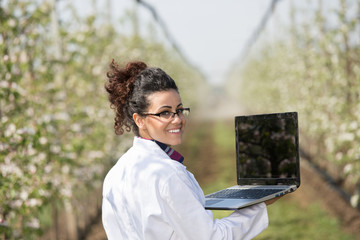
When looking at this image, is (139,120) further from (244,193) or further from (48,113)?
(48,113)

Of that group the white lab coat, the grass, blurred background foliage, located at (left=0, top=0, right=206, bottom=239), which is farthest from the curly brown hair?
the grass

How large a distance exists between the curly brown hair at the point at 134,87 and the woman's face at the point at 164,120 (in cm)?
2

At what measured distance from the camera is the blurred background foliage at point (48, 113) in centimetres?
371

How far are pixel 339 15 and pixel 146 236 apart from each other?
5.36m

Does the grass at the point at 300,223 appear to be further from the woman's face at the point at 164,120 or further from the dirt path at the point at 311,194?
the woman's face at the point at 164,120

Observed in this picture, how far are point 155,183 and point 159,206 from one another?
8cm

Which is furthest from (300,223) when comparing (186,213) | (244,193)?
(186,213)

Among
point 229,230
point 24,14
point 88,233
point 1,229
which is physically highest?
point 24,14

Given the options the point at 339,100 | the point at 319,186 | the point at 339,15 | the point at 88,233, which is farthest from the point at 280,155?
the point at 319,186

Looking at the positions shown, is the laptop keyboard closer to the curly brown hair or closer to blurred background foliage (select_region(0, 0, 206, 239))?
the curly brown hair

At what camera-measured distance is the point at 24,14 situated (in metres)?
4.42

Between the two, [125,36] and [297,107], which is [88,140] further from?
[297,107]

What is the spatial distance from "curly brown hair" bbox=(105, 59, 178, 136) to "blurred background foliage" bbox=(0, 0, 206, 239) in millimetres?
1724

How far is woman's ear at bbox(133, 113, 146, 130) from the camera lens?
6.24 ft
